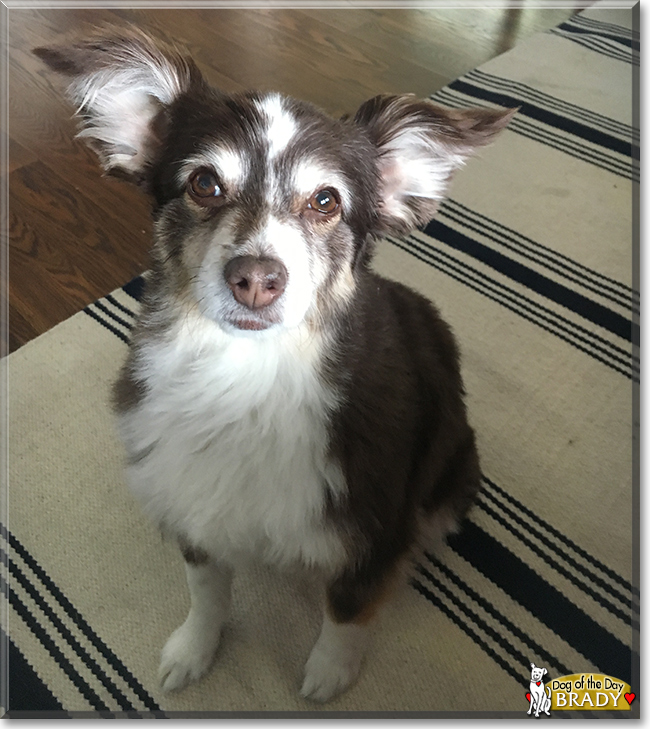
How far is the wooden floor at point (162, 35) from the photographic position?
2.27 metres

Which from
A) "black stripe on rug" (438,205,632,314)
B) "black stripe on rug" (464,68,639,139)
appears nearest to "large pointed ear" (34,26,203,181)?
"black stripe on rug" (438,205,632,314)

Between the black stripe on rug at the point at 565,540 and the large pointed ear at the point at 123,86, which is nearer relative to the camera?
the large pointed ear at the point at 123,86

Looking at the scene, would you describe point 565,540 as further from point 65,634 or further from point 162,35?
point 162,35

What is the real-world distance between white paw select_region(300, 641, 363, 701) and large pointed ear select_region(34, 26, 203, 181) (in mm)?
1130

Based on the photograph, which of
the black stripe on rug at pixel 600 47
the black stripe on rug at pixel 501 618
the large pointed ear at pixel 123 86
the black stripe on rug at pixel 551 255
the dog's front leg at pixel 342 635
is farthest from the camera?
the black stripe on rug at pixel 600 47

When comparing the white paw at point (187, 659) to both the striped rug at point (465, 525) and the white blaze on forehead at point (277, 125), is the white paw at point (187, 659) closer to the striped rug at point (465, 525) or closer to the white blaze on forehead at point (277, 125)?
the striped rug at point (465, 525)

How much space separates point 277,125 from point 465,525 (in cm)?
117

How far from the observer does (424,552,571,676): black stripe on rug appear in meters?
1.52

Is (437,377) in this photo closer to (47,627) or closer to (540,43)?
(47,627)

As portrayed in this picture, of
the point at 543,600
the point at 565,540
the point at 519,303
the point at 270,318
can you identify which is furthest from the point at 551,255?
the point at 270,318

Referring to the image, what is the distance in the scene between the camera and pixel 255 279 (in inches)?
39.0

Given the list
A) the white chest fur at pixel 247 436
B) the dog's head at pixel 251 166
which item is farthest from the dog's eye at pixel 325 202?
the white chest fur at pixel 247 436

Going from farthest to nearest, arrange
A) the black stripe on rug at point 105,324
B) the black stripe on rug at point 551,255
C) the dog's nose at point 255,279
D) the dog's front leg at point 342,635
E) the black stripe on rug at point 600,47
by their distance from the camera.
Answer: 1. the black stripe on rug at point 600,47
2. the black stripe on rug at point 551,255
3. the black stripe on rug at point 105,324
4. the dog's front leg at point 342,635
5. the dog's nose at point 255,279

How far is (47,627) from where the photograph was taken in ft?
5.08
